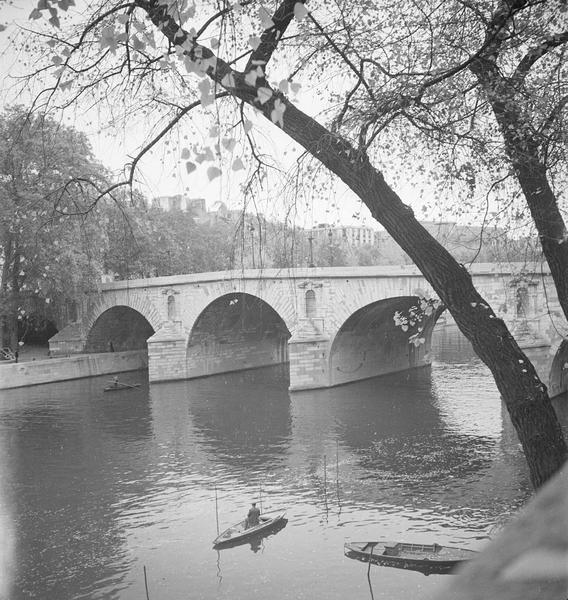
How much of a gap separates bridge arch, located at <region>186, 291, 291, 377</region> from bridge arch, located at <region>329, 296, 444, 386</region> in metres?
3.71

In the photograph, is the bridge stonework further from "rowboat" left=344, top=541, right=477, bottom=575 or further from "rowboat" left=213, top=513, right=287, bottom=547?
"rowboat" left=344, top=541, right=477, bottom=575

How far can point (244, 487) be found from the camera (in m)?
13.8

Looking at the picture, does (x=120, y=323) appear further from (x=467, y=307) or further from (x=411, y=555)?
(x=467, y=307)

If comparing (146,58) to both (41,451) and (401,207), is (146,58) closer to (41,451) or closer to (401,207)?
(401,207)

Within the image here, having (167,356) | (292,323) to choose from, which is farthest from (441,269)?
(167,356)

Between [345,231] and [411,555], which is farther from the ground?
[345,231]

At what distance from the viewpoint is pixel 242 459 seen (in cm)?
1586

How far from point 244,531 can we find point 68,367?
2130cm

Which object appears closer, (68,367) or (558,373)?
(558,373)

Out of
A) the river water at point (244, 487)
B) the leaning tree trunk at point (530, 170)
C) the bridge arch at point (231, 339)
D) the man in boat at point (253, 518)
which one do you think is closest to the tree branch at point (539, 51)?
the leaning tree trunk at point (530, 170)

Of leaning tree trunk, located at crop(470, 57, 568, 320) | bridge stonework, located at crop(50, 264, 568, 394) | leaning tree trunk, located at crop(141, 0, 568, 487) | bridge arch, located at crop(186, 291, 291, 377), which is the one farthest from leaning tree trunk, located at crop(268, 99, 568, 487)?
bridge arch, located at crop(186, 291, 291, 377)

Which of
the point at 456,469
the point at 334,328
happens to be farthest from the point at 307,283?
the point at 456,469

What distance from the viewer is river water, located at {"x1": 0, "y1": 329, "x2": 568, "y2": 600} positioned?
973cm

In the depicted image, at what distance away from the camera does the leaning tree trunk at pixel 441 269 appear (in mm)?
3967
